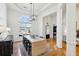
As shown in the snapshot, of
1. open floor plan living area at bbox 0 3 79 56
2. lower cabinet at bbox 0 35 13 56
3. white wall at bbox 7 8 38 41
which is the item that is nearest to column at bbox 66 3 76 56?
open floor plan living area at bbox 0 3 79 56

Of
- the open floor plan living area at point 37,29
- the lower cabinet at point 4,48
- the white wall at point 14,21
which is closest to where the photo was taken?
the lower cabinet at point 4,48

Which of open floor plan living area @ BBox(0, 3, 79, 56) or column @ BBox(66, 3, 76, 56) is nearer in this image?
column @ BBox(66, 3, 76, 56)

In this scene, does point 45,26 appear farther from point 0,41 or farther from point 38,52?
point 0,41

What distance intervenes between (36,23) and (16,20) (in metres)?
2.57

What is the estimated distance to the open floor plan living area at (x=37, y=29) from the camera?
4.71 metres

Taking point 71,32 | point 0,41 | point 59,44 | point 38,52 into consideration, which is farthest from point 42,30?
point 71,32

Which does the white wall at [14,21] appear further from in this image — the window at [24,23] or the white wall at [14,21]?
the window at [24,23]

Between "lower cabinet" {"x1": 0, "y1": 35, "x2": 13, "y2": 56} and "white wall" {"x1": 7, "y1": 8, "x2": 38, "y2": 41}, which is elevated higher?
"white wall" {"x1": 7, "y1": 8, "x2": 38, "y2": 41}

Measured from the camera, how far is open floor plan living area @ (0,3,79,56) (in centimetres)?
471

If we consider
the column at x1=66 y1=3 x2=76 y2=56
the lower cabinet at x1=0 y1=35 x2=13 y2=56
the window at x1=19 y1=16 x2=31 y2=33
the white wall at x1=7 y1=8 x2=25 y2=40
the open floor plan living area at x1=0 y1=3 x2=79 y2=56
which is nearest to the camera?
the column at x1=66 y1=3 x2=76 y2=56

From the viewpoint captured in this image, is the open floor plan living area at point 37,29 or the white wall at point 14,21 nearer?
the open floor plan living area at point 37,29

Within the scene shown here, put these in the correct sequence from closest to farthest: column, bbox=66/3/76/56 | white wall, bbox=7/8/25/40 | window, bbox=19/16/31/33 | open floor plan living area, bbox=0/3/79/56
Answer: column, bbox=66/3/76/56
open floor plan living area, bbox=0/3/79/56
white wall, bbox=7/8/25/40
window, bbox=19/16/31/33

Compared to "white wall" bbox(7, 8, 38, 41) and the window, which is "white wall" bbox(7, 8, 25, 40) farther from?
the window

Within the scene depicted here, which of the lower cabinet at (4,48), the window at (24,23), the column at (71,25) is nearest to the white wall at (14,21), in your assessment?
the window at (24,23)
